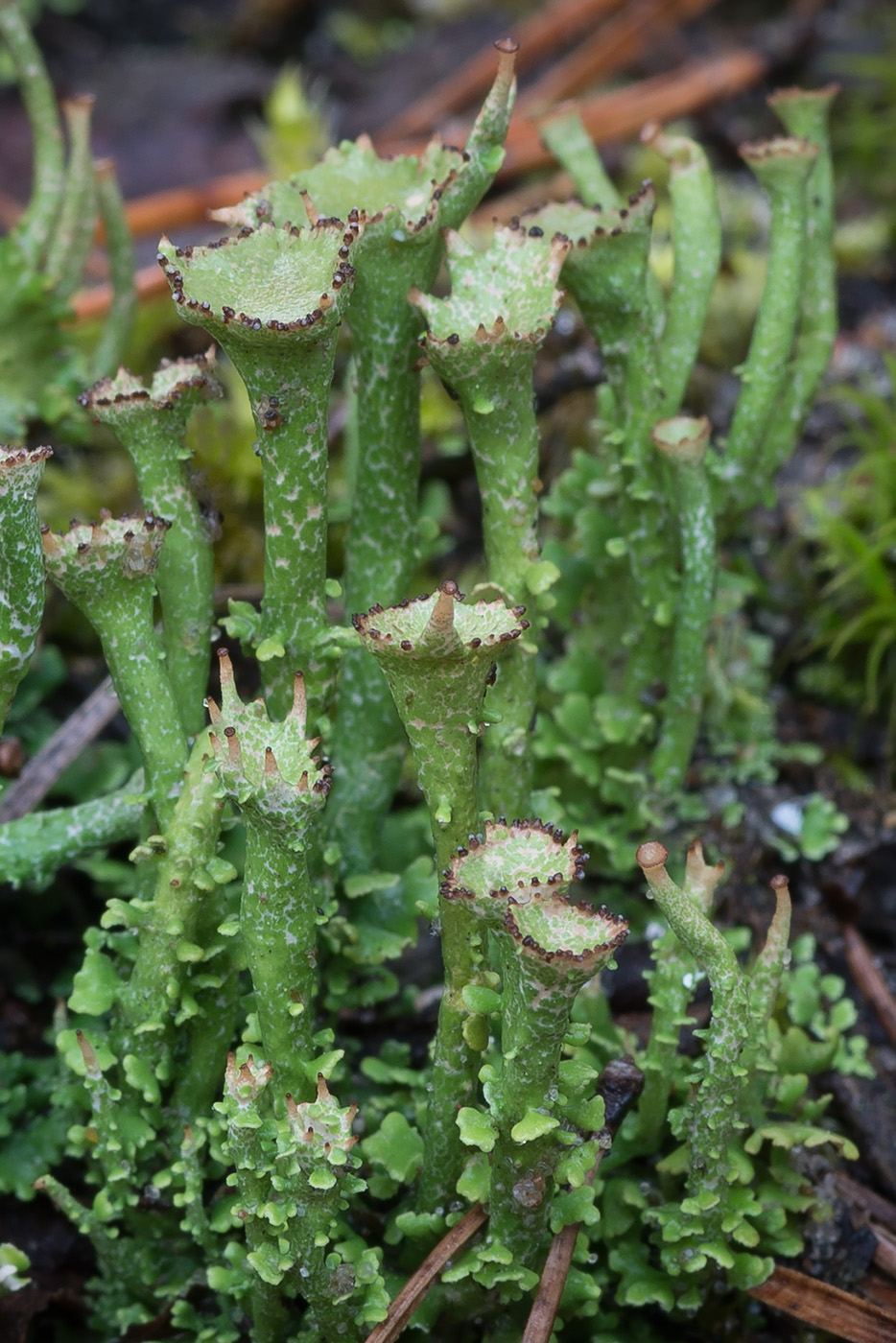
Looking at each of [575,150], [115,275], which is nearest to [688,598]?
[575,150]

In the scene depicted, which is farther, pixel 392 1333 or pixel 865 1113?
pixel 865 1113

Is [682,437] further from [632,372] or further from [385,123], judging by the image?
[385,123]

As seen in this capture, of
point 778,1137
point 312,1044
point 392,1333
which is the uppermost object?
point 312,1044

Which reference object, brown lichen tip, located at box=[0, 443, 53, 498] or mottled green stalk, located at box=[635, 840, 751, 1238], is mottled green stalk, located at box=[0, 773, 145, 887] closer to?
brown lichen tip, located at box=[0, 443, 53, 498]

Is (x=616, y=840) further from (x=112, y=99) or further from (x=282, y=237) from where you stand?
(x=112, y=99)

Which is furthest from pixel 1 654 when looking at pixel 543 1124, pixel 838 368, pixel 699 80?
pixel 699 80

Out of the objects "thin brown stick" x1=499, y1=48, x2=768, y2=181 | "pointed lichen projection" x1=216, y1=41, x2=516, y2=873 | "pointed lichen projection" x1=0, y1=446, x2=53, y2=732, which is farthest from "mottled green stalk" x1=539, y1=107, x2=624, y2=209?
"thin brown stick" x1=499, y1=48, x2=768, y2=181
